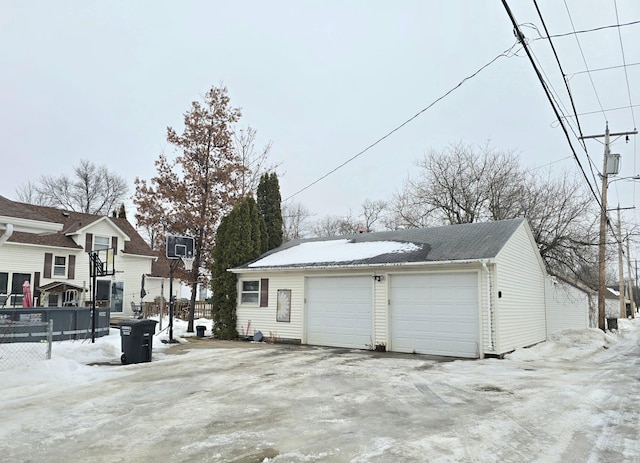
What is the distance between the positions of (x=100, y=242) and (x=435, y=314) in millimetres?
21675

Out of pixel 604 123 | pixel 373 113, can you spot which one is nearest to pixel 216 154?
pixel 373 113

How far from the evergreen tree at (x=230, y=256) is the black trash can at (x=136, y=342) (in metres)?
5.73

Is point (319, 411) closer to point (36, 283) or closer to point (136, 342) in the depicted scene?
point (136, 342)

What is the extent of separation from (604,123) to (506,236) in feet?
35.6

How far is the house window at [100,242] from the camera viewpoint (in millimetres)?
26494

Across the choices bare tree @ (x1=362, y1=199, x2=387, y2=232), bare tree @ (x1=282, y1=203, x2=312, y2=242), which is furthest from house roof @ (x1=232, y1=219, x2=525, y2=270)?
bare tree @ (x1=282, y1=203, x2=312, y2=242)

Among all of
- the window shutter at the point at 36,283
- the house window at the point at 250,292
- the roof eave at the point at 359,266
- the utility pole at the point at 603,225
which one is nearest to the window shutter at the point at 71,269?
the window shutter at the point at 36,283

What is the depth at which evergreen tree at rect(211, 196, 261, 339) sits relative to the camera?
17.0 metres

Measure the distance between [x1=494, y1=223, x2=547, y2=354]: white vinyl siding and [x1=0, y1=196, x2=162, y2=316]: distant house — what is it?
735 inches

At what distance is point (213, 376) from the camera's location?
9117 mm

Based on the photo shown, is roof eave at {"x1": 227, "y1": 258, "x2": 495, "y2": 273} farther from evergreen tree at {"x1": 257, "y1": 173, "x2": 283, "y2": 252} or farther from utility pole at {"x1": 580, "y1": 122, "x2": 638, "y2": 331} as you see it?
utility pole at {"x1": 580, "y1": 122, "x2": 638, "y2": 331}

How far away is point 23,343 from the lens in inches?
447

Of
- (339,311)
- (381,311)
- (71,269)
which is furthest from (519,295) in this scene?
(71,269)

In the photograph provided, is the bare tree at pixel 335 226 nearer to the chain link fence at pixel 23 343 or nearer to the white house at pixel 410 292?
the white house at pixel 410 292
